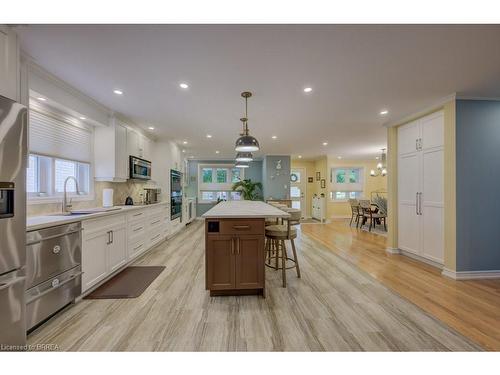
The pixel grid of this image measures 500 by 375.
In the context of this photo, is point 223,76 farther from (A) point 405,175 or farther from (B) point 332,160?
(B) point 332,160

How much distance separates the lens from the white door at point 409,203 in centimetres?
363

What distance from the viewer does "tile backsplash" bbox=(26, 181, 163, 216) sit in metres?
2.44

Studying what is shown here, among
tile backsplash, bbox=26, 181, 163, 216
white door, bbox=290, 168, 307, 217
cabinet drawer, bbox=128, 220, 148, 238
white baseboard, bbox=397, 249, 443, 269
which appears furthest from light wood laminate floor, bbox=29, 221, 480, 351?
white door, bbox=290, 168, 307, 217

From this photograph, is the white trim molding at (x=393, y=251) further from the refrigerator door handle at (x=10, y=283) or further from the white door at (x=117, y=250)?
the refrigerator door handle at (x=10, y=283)

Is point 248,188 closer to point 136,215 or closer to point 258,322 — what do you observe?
point 136,215

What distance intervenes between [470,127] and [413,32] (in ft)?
7.36

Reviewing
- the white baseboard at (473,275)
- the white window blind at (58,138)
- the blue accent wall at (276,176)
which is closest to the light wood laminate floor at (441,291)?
the white baseboard at (473,275)

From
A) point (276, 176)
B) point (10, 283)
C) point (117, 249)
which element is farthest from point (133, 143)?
point (276, 176)

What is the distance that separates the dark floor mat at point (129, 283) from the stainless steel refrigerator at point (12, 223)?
859 mm

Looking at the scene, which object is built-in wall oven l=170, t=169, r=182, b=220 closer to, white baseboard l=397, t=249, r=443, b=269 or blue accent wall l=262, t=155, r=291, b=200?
blue accent wall l=262, t=155, r=291, b=200

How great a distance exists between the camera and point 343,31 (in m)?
1.68

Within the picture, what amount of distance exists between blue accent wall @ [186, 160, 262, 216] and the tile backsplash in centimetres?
337

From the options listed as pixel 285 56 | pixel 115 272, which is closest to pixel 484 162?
pixel 285 56
